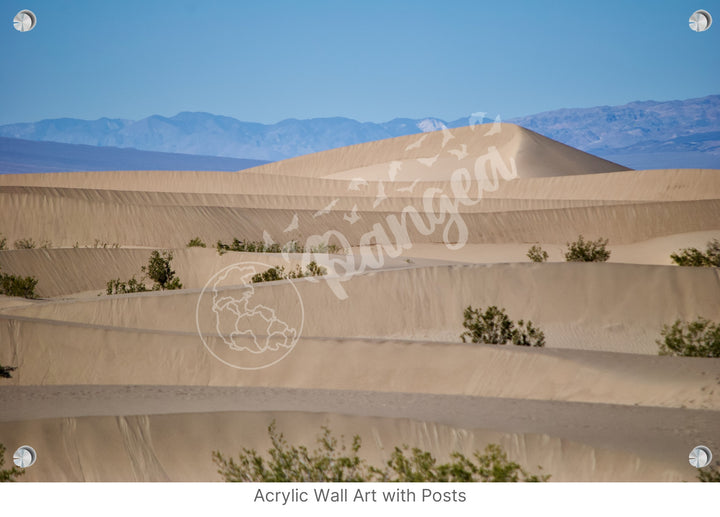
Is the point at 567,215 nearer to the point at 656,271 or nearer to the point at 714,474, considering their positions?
the point at 656,271

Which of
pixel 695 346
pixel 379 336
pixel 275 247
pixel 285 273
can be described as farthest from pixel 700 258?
pixel 275 247

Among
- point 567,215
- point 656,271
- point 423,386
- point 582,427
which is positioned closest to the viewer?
→ point 582,427

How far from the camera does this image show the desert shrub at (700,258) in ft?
61.5

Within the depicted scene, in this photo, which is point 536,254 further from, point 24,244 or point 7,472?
point 7,472

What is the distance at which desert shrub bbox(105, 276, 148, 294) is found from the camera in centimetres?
1827

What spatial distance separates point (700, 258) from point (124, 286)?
43.5 ft

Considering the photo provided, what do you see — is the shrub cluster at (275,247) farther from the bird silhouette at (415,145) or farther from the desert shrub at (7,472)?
the bird silhouette at (415,145)

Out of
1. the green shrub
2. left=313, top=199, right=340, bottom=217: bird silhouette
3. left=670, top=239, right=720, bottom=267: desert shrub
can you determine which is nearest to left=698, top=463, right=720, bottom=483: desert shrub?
the green shrub

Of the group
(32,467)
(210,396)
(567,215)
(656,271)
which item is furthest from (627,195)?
(32,467)

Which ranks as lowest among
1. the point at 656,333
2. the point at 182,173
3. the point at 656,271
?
the point at 656,333

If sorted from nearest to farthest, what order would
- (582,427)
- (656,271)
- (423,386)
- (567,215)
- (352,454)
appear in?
1. (352,454)
2. (582,427)
3. (423,386)
4. (656,271)
5. (567,215)

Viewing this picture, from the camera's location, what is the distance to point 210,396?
27.1 feet

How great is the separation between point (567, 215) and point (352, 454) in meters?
21.0

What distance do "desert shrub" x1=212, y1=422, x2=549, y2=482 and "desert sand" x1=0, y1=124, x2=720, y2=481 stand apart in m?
0.28
